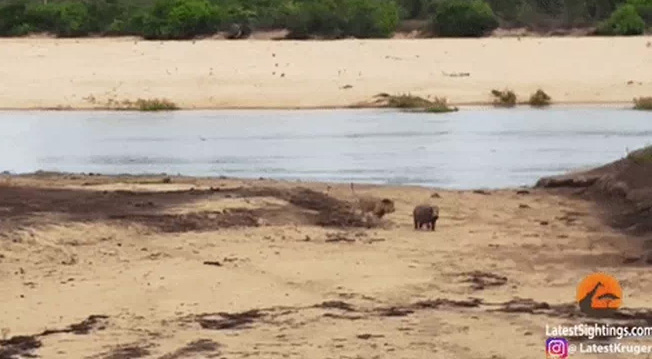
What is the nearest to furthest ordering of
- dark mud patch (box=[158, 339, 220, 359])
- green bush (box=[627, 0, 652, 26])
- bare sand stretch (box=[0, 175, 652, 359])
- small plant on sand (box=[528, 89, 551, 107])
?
dark mud patch (box=[158, 339, 220, 359]), bare sand stretch (box=[0, 175, 652, 359]), small plant on sand (box=[528, 89, 551, 107]), green bush (box=[627, 0, 652, 26])

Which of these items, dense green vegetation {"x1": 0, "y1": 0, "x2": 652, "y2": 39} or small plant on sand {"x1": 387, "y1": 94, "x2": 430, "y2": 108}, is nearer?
small plant on sand {"x1": 387, "y1": 94, "x2": 430, "y2": 108}

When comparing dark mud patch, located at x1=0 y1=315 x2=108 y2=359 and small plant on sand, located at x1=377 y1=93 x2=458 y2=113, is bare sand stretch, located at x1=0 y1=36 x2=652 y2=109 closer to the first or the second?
small plant on sand, located at x1=377 y1=93 x2=458 y2=113

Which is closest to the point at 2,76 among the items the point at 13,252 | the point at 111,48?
the point at 111,48

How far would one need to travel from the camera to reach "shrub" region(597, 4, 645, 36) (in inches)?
1528

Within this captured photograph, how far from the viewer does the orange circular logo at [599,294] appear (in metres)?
7.95

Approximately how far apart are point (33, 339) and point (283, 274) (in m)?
2.11

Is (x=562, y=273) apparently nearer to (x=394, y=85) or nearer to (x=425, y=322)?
(x=425, y=322)

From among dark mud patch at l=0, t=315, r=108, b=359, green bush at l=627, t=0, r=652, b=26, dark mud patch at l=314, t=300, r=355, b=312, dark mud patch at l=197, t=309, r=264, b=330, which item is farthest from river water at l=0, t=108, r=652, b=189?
green bush at l=627, t=0, r=652, b=26

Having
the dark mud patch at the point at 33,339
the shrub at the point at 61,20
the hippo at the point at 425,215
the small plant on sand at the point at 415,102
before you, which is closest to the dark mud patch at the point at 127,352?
the dark mud patch at the point at 33,339

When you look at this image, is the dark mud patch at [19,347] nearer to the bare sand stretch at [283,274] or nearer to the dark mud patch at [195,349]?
the bare sand stretch at [283,274]

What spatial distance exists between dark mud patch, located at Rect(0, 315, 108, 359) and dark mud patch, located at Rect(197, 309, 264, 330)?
20.3 inches

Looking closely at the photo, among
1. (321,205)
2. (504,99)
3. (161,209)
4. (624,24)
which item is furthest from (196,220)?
(624,24)

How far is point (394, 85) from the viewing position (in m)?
30.0

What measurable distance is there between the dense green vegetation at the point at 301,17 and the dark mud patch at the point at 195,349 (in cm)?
3250
